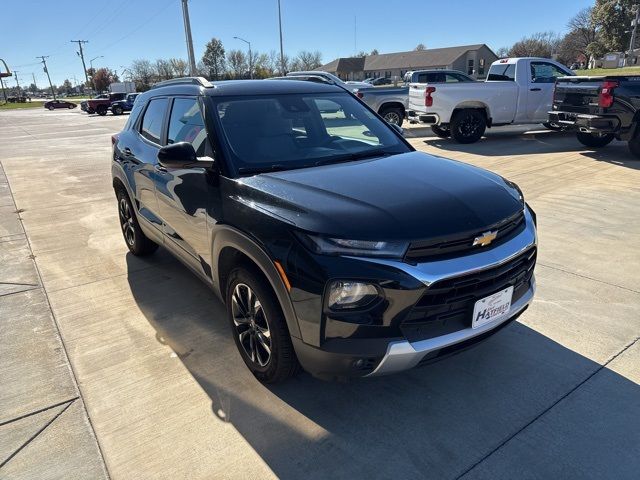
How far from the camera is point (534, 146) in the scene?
11492 millimetres

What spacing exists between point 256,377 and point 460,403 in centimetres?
123

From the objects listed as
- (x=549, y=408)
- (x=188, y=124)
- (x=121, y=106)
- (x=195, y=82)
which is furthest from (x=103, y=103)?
(x=549, y=408)

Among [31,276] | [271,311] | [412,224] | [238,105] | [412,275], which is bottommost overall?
[31,276]

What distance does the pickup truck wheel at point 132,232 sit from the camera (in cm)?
497

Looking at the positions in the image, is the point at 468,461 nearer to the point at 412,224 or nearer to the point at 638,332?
the point at 412,224

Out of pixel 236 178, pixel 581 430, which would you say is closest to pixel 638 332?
pixel 581 430

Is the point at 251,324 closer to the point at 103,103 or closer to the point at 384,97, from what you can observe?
the point at 384,97

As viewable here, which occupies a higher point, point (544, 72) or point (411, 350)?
point (544, 72)

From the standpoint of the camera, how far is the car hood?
7.50 feet

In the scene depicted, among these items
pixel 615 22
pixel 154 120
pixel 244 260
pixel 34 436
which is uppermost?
pixel 615 22

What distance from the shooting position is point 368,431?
252cm

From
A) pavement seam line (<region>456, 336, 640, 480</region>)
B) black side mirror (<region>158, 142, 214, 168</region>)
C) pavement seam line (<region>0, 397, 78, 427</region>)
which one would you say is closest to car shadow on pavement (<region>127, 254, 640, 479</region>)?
pavement seam line (<region>456, 336, 640, 480</region>)

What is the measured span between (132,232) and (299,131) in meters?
2.62

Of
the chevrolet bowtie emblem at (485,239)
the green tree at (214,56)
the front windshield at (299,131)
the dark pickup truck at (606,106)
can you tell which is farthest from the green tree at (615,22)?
the chevrolet bowtie emblem at (485,239)
